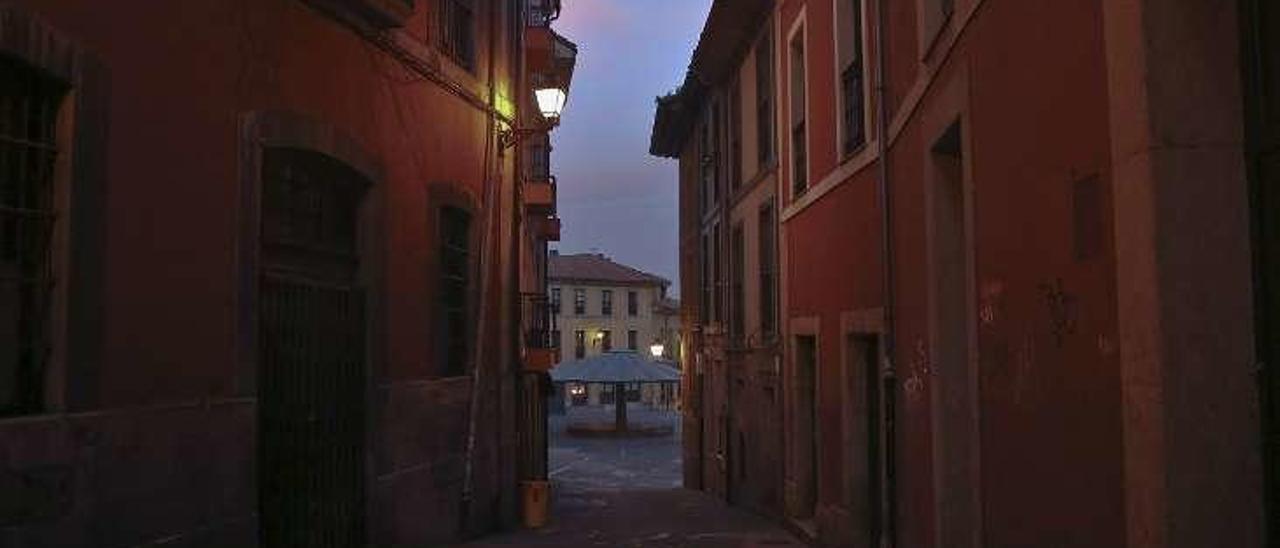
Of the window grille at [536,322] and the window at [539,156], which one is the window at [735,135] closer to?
the window grille at [536,322]

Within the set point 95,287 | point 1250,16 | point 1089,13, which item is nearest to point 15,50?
point 95,287

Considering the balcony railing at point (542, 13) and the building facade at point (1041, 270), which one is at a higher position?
the balcony railing at point (542, 13)

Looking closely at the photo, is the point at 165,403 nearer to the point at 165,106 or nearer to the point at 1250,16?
the point at 165,106

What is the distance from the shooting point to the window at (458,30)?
1129 centimetres

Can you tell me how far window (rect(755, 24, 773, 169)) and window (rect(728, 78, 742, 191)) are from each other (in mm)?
1676

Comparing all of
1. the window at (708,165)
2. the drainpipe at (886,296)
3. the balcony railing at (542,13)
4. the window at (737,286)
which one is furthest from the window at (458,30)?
the window at (708,165)

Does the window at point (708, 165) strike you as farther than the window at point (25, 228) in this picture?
Yes

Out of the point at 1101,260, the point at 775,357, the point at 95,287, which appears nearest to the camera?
the point at 1101,260

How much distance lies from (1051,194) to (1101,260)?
67 centimetres

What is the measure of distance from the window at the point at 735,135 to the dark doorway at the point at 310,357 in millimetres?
10501

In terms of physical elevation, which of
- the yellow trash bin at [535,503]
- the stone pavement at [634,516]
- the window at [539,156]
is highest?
the window at [539,156]

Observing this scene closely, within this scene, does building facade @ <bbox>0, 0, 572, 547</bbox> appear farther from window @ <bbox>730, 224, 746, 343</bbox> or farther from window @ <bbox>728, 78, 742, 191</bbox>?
window @ <bbox>728, 78, 742, 191</bbox>

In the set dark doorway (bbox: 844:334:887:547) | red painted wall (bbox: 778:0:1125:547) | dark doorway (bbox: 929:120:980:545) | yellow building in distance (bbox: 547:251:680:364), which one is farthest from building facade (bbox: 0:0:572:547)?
yellow building in distance (bbox: 547:251:680:364)

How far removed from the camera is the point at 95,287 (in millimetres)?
5699
